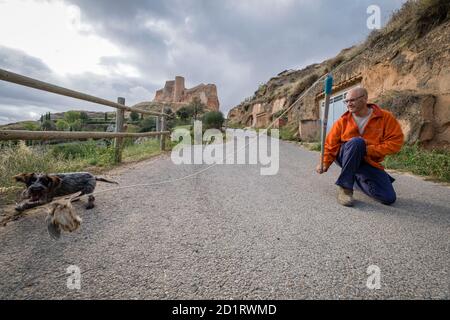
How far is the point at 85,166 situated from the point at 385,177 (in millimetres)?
4317

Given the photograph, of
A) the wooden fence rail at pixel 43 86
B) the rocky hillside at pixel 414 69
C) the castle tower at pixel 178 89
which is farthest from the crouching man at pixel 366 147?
the castle tower at pixel 178 89

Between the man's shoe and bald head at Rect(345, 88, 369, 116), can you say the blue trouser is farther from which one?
bald head at Rect(345, 88, 369, 116)

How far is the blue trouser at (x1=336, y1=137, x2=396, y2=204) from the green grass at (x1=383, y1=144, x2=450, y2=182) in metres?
1.97

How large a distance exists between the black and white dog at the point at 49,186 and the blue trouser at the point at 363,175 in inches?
104

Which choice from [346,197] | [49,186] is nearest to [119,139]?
[49,186]

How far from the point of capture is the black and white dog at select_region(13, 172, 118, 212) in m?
1.78

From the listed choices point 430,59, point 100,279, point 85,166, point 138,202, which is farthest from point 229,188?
point 430,59

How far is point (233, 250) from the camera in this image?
1.41m

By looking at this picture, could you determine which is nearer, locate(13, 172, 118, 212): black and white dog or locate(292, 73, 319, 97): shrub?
locate(13, 172, 118, 212): black and white dog

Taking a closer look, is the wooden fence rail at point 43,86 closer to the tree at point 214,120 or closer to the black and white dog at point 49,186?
the black and white dog at point 49,186

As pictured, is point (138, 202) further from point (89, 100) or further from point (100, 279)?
point (89, 100)

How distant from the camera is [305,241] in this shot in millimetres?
1540

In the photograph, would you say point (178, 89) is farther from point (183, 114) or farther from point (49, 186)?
point (49, 186)

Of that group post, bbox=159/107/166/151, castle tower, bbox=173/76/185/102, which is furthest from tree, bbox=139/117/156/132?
castle tower, bbox=173/76/185/102
